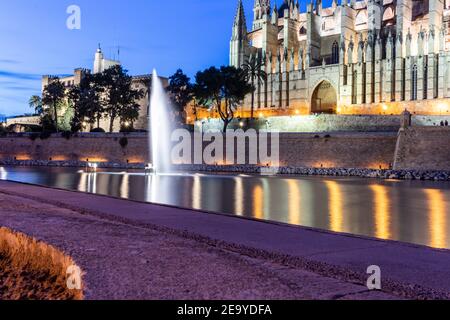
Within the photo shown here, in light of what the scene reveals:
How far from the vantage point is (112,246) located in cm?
662

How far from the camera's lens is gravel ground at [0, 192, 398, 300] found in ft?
14.8

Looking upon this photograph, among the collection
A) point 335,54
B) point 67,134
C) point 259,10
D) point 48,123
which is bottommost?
point 67,134

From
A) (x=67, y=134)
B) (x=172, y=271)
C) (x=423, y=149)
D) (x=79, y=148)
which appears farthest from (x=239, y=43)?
(x=172, y=271)

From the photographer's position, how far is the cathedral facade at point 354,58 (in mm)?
51469

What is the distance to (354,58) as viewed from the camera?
58.9 meters

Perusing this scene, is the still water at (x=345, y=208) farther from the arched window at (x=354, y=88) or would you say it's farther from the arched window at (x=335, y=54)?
the arched window at (x=335, y=54)

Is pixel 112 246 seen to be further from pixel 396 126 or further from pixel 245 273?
pixel 396 126

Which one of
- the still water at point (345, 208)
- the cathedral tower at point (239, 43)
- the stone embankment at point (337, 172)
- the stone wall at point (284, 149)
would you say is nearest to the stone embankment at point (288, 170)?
the stone embankment at point (337, 172)

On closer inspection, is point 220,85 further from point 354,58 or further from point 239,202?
point 239,202

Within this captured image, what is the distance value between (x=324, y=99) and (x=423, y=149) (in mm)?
28943

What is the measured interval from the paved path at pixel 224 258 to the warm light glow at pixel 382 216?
9.20 ft

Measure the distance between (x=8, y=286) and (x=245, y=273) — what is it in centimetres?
237

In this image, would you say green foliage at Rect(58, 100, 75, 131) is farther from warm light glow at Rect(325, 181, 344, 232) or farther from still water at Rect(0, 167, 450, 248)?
warm light glow at Rect(325, 181, 344, 232)
